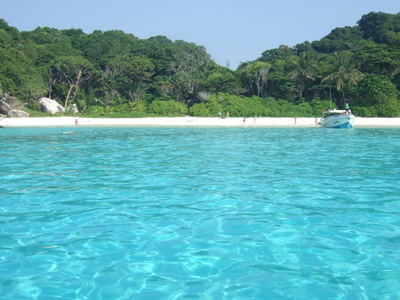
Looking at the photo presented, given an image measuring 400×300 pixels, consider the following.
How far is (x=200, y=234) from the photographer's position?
5.34m

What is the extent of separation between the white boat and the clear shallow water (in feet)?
73.2

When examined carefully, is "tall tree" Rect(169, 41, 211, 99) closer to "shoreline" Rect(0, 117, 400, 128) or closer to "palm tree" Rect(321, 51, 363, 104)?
"shoreline" Rect(0, 117, 400, 128)

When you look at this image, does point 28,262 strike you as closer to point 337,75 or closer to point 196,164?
point 196,164

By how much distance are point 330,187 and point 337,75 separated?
3930cm

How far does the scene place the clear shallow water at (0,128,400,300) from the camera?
12.8ft

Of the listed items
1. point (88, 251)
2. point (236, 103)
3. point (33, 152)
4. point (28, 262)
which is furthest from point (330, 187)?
point (236, 103)

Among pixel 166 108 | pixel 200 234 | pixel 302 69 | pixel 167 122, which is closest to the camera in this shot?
pixel 200 234

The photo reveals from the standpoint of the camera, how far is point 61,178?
31.4 ft

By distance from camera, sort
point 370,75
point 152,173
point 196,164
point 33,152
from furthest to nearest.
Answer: point 370,75 < point 33,152 < point 196,164 < point 152,173

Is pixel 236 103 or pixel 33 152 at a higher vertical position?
pixel 236 103

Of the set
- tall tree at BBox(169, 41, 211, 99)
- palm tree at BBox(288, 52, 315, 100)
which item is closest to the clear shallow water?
palm tree at BBox(288, 52, 315, 100)

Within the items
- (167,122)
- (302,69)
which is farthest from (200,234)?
(302,69)

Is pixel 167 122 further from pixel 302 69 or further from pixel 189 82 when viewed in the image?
pixel 302 69

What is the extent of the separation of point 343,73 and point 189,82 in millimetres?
19882
